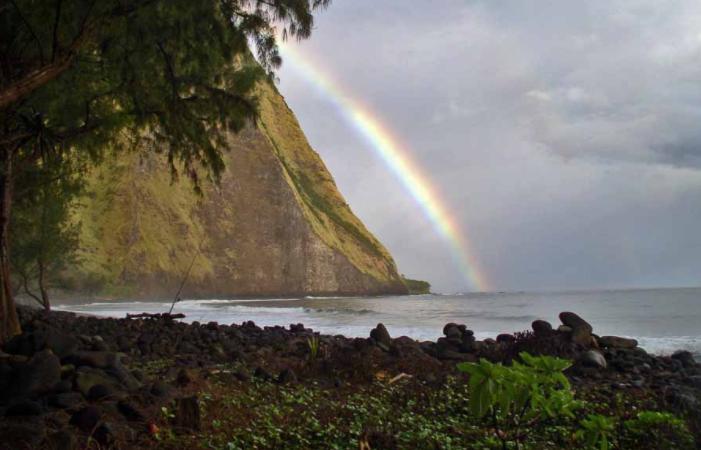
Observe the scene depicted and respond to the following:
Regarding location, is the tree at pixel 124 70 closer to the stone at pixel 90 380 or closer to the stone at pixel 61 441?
the stone at pixel 90 380

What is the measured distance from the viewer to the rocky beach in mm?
4574

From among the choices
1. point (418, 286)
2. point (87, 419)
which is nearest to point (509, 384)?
point (87, 419)

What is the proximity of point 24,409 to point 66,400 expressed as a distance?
1.09 feet

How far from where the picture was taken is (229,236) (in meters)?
71.1

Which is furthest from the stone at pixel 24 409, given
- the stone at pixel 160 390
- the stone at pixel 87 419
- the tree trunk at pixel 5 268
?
the tree trunk at pixel 5 268

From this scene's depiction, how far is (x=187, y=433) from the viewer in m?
4.62

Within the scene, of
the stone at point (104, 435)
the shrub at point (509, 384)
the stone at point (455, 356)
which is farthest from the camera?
the stone at point (455, 356)

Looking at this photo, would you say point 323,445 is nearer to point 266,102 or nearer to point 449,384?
point 449,384

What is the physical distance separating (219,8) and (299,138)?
272 feet

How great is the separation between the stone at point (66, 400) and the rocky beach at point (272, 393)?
0.03ft

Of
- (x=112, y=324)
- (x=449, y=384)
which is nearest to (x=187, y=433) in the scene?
(x=449, y=384)

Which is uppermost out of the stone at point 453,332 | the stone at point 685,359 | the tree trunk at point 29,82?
the tree trunk at point 29,82

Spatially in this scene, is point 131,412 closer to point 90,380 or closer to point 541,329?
point 90,380

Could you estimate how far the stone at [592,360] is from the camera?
10062 mm
